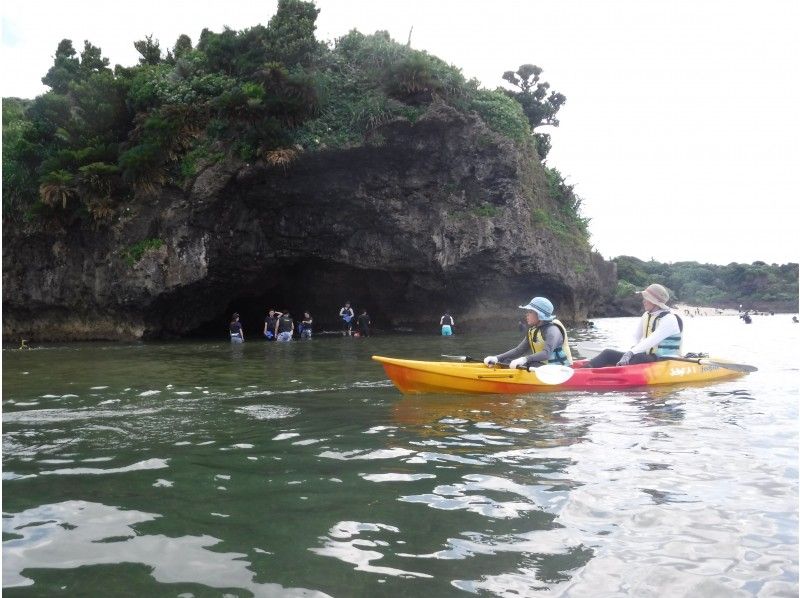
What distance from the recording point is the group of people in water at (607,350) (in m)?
9.32

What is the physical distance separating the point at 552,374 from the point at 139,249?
16.9 metres

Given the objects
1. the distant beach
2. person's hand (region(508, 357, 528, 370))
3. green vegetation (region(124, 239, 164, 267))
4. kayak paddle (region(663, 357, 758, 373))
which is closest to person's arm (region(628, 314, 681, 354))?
kayak paddle (region(663, 357, 758, 373))

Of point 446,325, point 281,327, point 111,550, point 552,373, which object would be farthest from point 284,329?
point 111,550

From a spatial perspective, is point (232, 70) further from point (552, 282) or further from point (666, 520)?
point (666, 520)

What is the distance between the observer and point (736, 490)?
14.6ft

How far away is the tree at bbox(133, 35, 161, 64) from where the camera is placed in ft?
82.1

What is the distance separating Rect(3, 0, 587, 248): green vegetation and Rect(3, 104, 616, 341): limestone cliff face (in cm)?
69

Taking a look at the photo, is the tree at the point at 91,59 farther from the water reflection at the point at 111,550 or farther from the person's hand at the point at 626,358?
the water reflection at the point at 111,550

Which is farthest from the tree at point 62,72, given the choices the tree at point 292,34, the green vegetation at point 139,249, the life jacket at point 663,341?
the life jacket at point 663,341

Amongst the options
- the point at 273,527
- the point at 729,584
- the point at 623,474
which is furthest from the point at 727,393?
the point at 273,527

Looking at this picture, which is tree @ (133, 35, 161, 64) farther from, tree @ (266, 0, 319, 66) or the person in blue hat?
the person in blue hat

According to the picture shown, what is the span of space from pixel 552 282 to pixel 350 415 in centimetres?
2044

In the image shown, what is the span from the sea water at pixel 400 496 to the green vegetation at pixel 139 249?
46.4 feet

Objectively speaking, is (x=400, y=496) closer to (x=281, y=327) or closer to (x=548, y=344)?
(x=548, y=344)
